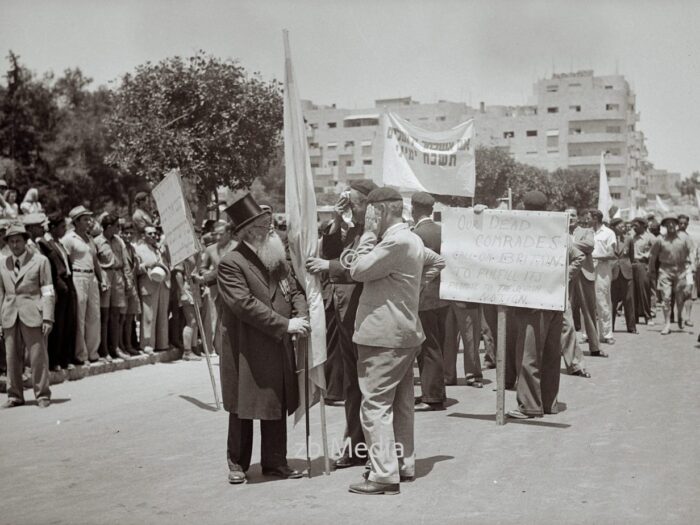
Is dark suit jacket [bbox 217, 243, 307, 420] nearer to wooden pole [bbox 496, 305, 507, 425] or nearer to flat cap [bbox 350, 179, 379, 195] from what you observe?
flat cap [bbox 350, 179, 379, 195]

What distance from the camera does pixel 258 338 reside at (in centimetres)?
689

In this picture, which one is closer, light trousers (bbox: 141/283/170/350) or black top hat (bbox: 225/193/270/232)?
black top hat (bbox: 225/193/270/232)

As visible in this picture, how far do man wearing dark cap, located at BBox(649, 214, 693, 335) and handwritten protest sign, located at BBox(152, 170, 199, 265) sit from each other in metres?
10.9

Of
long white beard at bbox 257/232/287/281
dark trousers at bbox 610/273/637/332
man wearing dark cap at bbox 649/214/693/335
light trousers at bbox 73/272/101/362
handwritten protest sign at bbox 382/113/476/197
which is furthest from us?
dark trousers at bbox 610/273/637/332

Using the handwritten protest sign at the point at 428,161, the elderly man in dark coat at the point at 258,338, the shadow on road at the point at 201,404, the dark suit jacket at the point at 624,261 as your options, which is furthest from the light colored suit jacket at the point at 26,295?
the dark suit jacket at the point at 624,261

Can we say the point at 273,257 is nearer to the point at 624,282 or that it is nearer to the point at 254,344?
the point at 254,344

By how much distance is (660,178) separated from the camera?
573ft

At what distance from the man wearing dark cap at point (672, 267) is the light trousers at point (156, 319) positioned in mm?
9686

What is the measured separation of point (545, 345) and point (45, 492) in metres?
5.15

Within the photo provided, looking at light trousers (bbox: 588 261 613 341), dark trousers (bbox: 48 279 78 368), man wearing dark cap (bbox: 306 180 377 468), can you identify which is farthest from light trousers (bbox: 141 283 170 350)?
light trousers (bbox: 588 261 613 341)

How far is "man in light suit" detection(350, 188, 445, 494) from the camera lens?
6.51 meters

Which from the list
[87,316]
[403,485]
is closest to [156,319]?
[87,316]

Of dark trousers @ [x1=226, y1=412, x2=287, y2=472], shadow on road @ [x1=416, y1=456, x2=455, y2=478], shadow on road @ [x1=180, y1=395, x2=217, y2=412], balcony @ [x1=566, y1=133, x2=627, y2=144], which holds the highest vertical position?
→ balcony @ [x1=566, y1=133, x2=627, y2=144]

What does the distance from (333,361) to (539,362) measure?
231 centimetres
